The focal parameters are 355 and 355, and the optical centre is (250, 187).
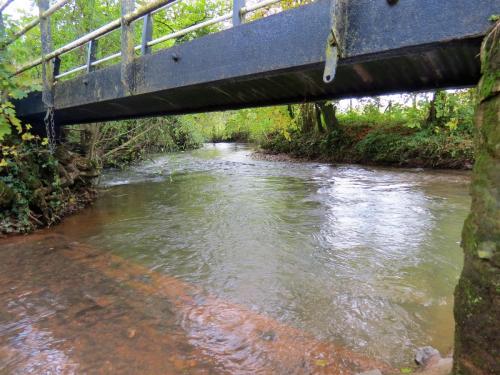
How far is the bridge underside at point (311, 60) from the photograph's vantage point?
9.07 feet

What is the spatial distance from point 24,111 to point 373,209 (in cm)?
859

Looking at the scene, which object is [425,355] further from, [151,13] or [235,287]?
[151,13]

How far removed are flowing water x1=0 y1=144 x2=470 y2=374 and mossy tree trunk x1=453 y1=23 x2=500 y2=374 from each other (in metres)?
1.17

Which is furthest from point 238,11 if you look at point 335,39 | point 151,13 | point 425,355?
point 425,355

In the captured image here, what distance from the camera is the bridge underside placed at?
277 cm

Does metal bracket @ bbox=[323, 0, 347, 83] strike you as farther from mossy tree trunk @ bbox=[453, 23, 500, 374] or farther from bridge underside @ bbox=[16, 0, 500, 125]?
mossy tree trunk @ bbox=[453, 23, 500, 374]

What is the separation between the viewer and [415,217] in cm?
771

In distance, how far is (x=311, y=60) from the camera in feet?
11.3

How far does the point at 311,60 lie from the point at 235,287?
2.97 meters

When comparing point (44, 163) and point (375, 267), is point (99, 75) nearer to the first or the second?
point (44, 163)

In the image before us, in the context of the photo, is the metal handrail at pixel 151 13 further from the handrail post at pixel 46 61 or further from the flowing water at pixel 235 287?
the flowing water at pixel 235 287

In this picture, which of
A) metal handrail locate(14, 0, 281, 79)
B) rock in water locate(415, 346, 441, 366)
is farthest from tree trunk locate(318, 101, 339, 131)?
rock in water locate(415, 346, 441, 366)

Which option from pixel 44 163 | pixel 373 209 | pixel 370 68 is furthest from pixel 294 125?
pixel 370 68

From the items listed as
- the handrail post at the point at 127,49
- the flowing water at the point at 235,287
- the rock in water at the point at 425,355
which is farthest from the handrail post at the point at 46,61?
the rock in water at the point at 425,355
